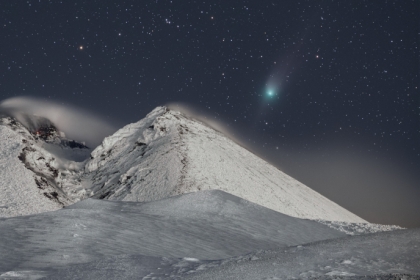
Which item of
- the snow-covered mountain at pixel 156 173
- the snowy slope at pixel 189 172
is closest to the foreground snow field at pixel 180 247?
the snow-covered mountain at pixel 156 173

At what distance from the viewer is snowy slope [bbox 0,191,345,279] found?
824 centimetres

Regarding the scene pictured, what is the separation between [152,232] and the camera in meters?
10.9

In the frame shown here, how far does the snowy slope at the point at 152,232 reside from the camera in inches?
324

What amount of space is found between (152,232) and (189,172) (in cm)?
6321

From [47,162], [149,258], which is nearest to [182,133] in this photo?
[47,162]

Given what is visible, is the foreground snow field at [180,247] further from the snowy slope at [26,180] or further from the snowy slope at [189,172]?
the snowy slope at [189,172]

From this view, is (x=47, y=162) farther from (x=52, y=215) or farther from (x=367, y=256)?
(x=367, y=256)

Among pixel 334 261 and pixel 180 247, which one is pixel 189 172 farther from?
pixel 334 261

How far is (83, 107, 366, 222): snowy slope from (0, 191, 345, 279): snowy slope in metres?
49.6

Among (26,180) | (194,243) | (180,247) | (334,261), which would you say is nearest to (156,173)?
(26,180)

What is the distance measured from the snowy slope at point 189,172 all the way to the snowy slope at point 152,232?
49.6 metres

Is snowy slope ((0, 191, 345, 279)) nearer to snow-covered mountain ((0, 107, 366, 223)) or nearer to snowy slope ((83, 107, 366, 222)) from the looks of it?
snow-covered mountain ((0, 107, 366, 223))

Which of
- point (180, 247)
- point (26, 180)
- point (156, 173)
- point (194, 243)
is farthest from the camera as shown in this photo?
point (156, 173)

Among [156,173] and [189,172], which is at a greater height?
[189,172]
